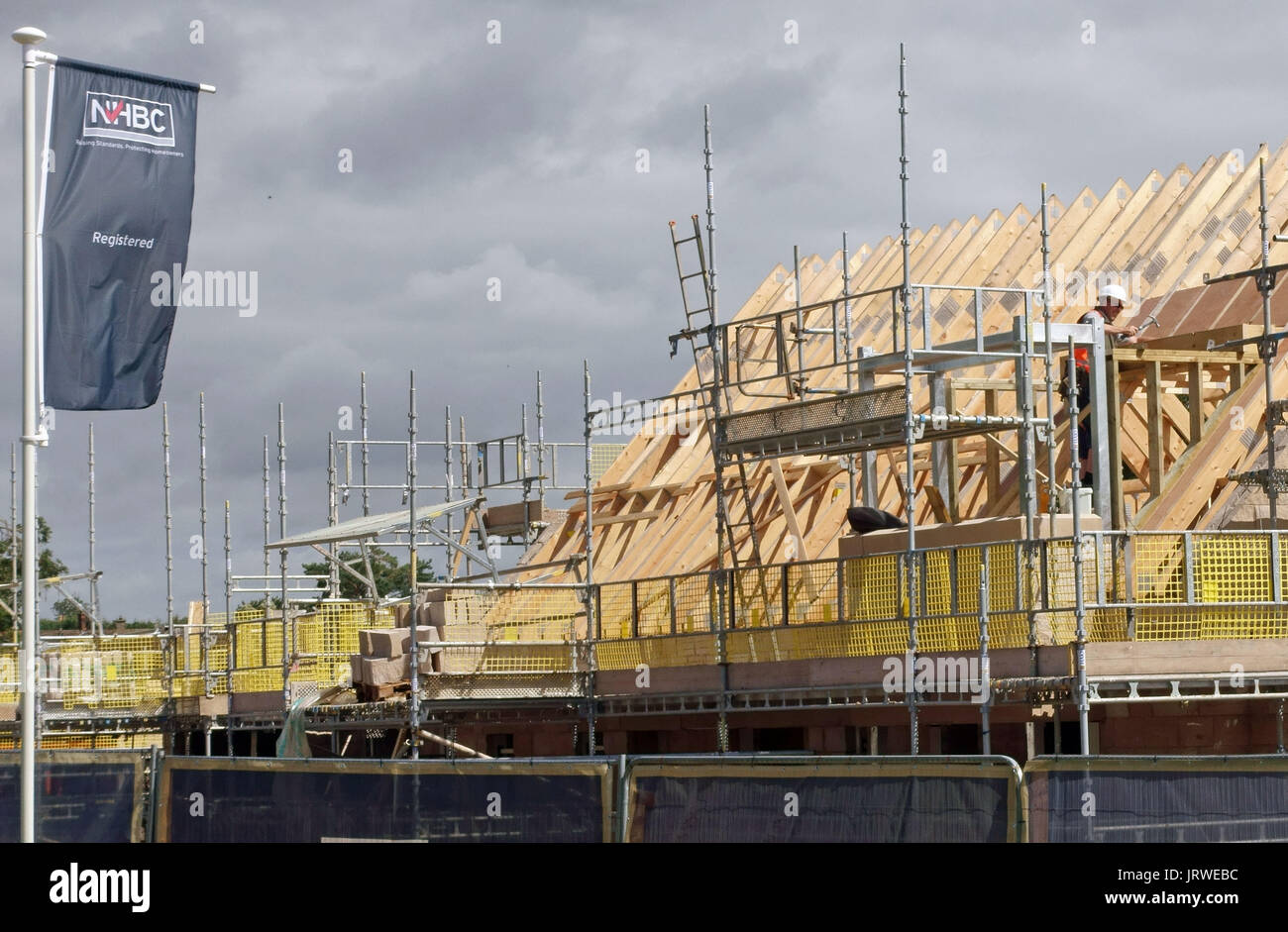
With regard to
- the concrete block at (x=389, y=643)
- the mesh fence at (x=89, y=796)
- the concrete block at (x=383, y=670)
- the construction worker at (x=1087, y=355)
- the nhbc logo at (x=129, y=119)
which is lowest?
the mesh fence at (x=89, y=796)

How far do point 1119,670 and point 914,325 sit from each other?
12.6 m

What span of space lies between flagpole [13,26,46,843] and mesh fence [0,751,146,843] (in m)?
0.62

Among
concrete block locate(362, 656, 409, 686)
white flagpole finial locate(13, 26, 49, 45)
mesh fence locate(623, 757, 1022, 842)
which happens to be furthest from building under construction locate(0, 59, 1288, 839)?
white flagpole finial locate(13, 26, 49, 45)

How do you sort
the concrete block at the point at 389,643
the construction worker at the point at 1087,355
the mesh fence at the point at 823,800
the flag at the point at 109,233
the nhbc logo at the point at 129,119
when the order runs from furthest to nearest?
the concrete block at the point at 389,643
the construction worker at the point at 1087,355
the nhbc logo at the point at 129,119
the flag at the point at 109,233
the mesh fence at the point at 823,800

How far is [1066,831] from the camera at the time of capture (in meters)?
10.1

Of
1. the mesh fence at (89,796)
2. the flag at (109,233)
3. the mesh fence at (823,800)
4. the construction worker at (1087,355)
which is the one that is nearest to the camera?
the mesh fence at (823,800)

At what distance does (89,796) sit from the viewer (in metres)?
14.0

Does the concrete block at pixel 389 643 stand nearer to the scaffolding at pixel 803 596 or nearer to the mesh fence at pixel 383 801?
the scaffolding at pixel 803 596

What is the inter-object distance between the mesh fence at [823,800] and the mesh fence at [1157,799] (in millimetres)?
196

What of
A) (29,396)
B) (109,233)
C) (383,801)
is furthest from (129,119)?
(383,801)

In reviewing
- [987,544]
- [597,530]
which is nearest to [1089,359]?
[987,544]

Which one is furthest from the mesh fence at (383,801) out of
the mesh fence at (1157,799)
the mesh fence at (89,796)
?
the mesh fence at (1157,799)

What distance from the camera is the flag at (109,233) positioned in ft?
45.9
